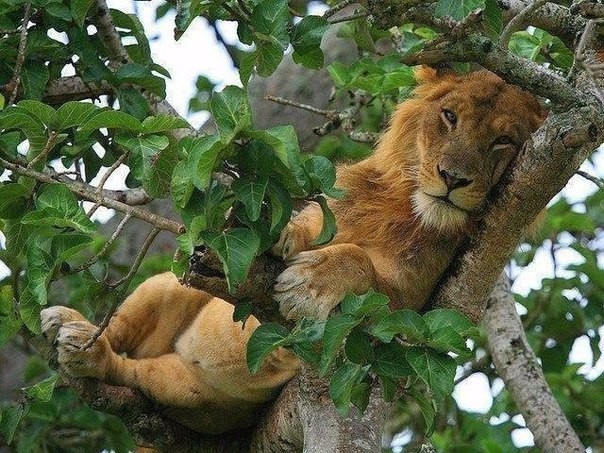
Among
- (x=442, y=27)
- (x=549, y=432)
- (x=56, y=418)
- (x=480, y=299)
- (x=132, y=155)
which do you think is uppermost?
(x=442, y=27)

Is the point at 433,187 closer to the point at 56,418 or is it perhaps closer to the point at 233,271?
the point at 233,271

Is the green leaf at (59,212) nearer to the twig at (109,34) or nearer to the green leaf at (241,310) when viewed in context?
the green leaf at (241,310)

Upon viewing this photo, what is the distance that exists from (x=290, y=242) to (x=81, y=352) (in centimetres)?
109

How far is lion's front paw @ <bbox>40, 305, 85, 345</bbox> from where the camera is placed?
4.72 metres

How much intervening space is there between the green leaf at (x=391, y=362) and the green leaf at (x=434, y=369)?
0.08m

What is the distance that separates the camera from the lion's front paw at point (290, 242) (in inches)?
160

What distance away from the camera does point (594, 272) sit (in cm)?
632

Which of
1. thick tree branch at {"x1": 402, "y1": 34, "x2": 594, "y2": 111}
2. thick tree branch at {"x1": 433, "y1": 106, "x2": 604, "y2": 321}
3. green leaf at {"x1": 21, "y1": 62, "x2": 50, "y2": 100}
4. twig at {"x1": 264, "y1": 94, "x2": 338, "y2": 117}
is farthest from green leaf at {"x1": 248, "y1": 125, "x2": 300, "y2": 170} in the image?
twig at {"x1": 264, "y1": 94, "x2": 338, "y2": 117}

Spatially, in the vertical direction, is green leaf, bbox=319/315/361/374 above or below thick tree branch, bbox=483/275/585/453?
above

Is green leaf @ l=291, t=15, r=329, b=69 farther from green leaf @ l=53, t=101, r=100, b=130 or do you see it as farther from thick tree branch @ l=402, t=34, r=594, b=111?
green leaf @ l=53, t=101, r=100, b=130

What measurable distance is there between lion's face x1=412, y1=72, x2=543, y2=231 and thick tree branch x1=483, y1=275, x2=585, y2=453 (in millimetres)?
1298

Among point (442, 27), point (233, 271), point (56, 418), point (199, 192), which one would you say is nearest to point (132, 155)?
point (199, 192)

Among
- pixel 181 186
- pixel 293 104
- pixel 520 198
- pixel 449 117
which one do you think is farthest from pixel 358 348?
pixel 293 104

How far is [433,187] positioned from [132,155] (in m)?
1.43
